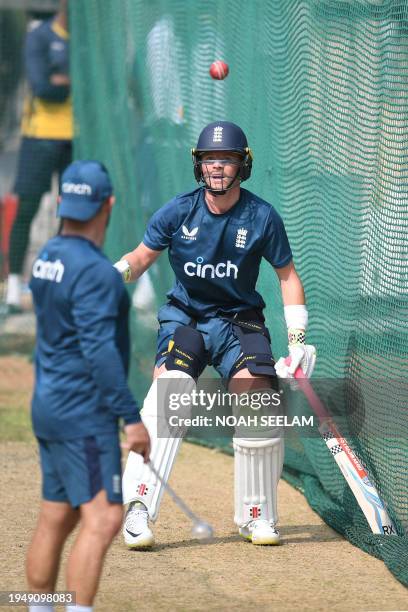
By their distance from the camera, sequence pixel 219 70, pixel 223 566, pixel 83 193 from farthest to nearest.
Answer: pixel 219 70, pixel 223 566, pixel 83 193

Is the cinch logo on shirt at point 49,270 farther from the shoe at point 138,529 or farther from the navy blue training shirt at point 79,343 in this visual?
the shoe at point 138,529

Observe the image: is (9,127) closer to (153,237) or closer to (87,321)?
(153,237)

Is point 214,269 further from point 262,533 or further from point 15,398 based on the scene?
point 15,398

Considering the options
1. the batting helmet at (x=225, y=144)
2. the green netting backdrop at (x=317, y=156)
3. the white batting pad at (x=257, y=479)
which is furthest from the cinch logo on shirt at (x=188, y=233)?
the white batting pad at (x=257, y=479)

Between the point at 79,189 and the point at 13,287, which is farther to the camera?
the point at 13,287

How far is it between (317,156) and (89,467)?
286 cm

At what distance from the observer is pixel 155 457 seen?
5.67 meters

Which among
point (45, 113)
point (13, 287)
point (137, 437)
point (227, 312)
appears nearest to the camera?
point (137, 437)

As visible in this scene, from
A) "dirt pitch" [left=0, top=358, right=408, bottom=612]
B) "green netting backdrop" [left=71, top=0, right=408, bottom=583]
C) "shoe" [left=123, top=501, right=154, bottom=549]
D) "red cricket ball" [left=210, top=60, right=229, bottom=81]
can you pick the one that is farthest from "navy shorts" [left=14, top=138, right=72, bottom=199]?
"shoe" [left=123, top=501, right=154, bottom=549]

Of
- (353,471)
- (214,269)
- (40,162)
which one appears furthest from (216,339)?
(40,162)

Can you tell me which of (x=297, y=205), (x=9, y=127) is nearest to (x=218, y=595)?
(x=297, y=205)

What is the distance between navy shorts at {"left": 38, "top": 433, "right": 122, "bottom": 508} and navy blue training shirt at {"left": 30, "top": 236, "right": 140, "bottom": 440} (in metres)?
0.04

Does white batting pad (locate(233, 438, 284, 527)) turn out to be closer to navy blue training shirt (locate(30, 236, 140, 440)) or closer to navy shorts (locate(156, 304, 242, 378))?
navy shorts (locate(156, 304, 242, 378))

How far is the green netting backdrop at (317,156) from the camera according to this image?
5.69m
